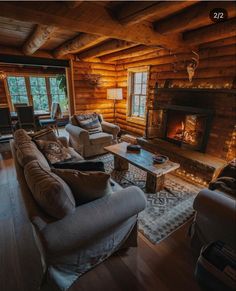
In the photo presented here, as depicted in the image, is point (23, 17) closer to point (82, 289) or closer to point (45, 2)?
point (45, 2)

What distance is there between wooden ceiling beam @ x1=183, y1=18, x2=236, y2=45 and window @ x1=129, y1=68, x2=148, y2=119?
1.84m

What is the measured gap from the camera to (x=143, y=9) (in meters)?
1.76

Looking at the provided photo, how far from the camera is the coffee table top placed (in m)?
2.32

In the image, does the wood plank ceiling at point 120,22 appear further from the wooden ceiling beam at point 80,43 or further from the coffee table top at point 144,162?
the coffee table top at point 144,162

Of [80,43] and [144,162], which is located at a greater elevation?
[80,43]

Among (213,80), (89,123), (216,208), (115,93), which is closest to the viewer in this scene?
(216,208)

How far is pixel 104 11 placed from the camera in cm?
197

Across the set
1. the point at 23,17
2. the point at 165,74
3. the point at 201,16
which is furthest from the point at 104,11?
the point at 165,74

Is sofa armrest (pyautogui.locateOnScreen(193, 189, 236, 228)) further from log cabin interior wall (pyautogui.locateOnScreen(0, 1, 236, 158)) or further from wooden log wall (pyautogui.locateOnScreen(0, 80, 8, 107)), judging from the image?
wooden log wall (pyautogui.locateOnScreen(0, 80, 8, 107))

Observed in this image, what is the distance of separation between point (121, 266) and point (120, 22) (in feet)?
8.61

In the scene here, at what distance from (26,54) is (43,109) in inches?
146

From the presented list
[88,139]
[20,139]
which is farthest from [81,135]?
[20,139]

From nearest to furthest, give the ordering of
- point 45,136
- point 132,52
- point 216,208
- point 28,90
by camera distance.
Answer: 1. point 216,208
2. point 45,136
3. point 132,52
4. point 28,90

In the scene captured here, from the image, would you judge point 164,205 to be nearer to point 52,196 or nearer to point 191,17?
point 52,196
